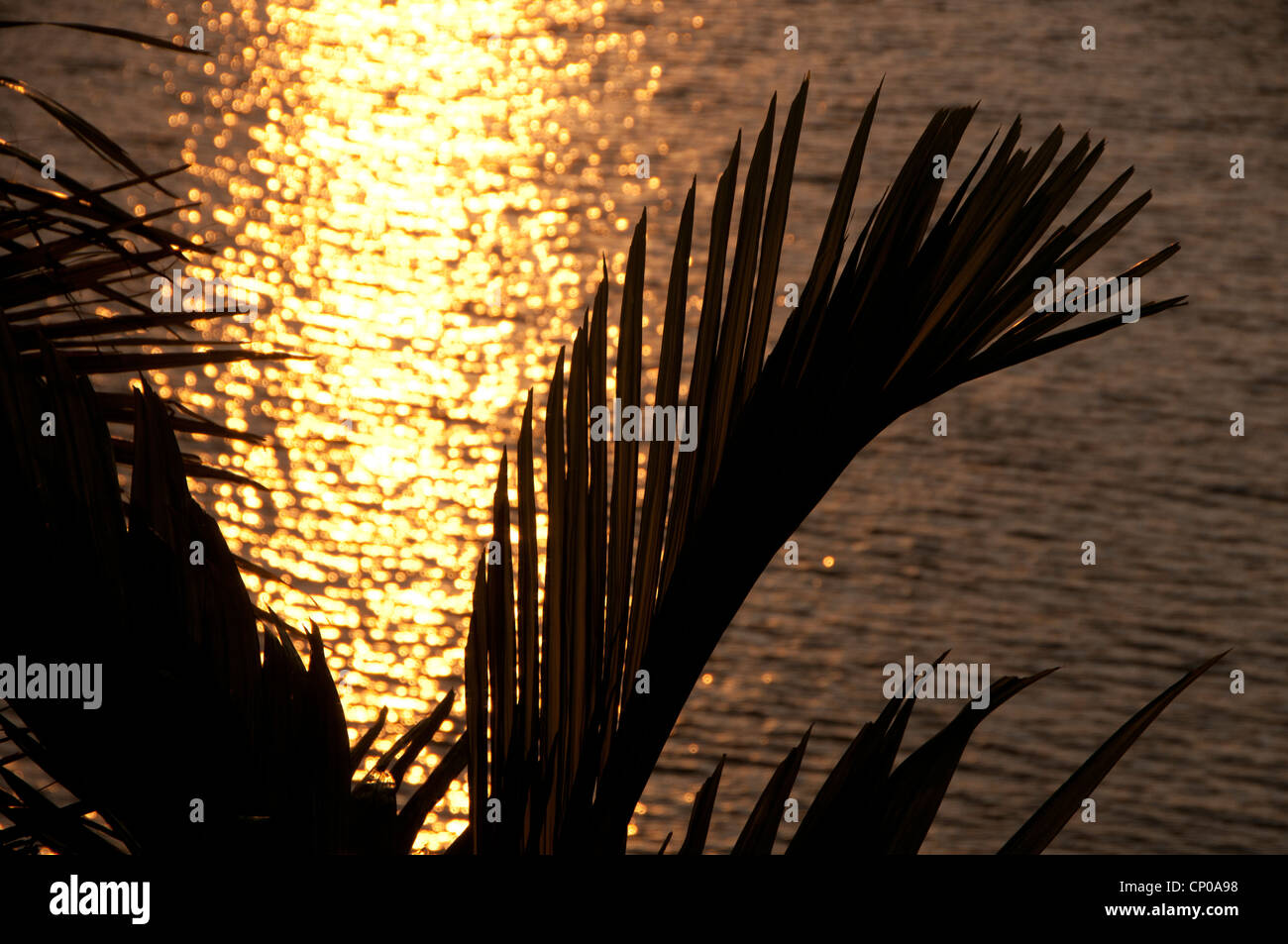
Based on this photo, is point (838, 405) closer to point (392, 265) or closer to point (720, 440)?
point (720, 440)

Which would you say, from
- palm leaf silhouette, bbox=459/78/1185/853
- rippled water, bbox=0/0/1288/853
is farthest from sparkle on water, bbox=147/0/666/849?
palm leaf silhouette, bbox=459/78/1185/853

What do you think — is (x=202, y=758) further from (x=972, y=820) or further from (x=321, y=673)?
(x=972, y=820)

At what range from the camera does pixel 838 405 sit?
0.60 m

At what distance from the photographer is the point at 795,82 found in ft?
18.7

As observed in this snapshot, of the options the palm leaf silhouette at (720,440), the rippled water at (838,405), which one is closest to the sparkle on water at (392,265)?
the rippled water at (838,405)

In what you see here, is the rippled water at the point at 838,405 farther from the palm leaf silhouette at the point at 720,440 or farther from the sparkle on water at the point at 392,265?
the palm leaf silhouette at the point at 720,440

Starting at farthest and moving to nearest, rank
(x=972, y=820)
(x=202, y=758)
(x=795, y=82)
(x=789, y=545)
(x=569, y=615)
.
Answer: (x=795, y=82)
(x=789, y=545)
(x=972, y=820)
(x=569, y=615)
(x=202, y=758)

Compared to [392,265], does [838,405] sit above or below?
below

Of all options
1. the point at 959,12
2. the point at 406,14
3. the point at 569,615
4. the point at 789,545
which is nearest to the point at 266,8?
the point at 406,14

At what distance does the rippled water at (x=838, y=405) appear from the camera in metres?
2.58

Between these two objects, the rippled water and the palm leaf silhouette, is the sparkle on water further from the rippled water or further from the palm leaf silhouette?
the palm leaf silhouette

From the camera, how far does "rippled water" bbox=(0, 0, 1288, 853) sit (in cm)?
258

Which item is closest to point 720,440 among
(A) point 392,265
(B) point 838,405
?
(B) point 838,405
